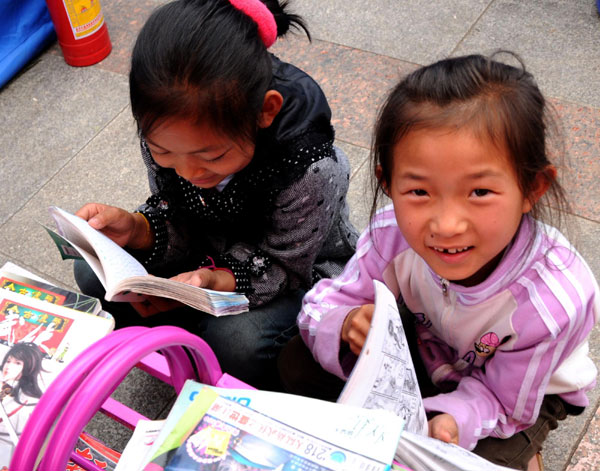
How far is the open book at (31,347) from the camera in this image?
3.65 ft

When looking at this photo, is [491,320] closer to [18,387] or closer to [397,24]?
[18,387]

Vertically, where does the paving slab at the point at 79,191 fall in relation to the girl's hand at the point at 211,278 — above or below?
below

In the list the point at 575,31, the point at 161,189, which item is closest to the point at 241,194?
the point at 161,189

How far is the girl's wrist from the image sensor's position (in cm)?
166

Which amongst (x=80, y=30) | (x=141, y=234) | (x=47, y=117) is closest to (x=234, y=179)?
(x=141, y=234)

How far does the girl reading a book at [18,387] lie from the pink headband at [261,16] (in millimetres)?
708

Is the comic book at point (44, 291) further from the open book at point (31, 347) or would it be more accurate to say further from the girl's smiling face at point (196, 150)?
the girl's smiling face at point (196, 150)

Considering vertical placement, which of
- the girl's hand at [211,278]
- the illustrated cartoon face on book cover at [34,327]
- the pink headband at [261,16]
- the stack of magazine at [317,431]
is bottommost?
the girl's hand at [211,278]

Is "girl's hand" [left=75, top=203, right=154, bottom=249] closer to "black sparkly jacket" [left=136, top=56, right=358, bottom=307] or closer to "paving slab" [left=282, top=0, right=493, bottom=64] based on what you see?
"black sparkly jacket" [left=136, top=56, right=358, bottom=307]

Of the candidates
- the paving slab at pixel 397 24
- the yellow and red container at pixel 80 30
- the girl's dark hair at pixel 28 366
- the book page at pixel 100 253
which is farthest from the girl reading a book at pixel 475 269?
the yellow and red container at pixel 80 30

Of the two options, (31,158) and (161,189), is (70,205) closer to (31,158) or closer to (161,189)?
(31,158)

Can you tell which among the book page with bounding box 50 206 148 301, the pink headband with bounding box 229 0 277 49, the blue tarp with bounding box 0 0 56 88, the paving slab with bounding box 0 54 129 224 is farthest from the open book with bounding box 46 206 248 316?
the blue tarp with bounding box 0 0 56 88

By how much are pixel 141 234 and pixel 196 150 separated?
0.48m

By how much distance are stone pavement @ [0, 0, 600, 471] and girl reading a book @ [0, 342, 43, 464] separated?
3.28 feet
